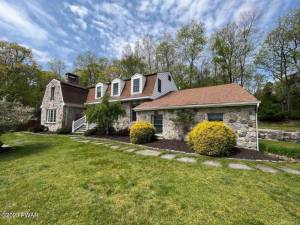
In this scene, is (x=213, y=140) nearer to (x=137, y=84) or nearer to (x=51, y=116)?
(x=137, y=84)

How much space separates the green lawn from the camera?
262 centimetres

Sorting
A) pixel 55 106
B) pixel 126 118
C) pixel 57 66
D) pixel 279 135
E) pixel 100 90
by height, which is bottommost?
pixel 279 135

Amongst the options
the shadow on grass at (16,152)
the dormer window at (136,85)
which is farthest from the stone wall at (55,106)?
the shadow on grass at (16,152)

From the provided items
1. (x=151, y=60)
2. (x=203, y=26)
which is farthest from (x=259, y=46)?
(x=151, y=60)

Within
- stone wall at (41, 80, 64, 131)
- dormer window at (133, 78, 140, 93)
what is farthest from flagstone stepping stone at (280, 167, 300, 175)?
stone wall at (41, 80, 64, 131)

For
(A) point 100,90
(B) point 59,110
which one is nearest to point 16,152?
(B) point 59,110

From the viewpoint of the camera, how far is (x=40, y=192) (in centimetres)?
343

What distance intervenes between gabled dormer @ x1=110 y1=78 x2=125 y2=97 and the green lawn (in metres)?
11.2

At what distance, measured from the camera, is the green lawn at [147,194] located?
8.59 feet

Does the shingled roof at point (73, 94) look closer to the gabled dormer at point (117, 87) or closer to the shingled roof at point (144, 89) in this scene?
the shingled roof at point (144, 89)

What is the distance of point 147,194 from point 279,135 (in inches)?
518

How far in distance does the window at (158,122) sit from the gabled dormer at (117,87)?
18.7ft

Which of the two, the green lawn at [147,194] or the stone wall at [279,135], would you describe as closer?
the green lawn at [147,194]

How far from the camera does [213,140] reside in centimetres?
693
